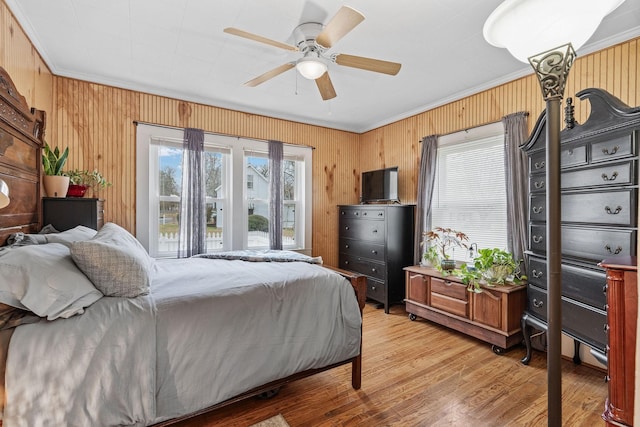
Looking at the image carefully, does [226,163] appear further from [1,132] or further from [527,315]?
[527,315]

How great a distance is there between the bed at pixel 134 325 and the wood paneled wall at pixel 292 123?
1.06 meters

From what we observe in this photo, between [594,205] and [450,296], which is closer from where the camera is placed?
[594,205]

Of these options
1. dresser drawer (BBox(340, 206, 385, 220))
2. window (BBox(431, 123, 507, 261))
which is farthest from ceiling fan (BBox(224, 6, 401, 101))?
dresser drawer (BBox(340, 206, 385, 220))

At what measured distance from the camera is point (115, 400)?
1.38 m

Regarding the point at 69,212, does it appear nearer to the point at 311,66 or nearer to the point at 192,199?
the point at 192,199

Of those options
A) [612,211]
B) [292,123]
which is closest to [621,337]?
[612,211]

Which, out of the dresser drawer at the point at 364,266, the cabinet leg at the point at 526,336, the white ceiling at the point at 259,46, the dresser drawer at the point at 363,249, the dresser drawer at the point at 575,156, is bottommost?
the cabinet leg at the point at 526,336

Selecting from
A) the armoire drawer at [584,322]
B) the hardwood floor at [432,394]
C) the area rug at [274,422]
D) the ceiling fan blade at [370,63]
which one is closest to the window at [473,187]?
Answer: the armoire drawer at [584,322]

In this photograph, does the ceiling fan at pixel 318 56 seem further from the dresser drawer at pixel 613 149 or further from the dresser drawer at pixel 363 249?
the dresser drawer at pixel 363 249

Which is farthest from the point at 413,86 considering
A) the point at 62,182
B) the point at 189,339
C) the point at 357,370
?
the point at 62,182

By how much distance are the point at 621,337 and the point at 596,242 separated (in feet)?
3.55

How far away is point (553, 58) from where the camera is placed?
0.76m

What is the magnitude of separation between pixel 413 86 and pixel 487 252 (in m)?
1.95

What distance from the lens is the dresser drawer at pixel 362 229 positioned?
4.02m
